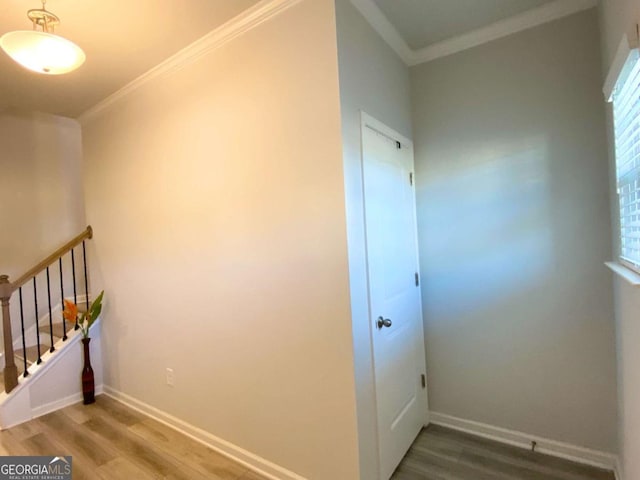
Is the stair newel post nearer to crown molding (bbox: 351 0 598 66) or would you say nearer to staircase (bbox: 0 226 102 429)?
staircase (bbox: 0 226 102 429)

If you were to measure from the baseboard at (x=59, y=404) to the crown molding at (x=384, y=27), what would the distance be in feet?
13.2

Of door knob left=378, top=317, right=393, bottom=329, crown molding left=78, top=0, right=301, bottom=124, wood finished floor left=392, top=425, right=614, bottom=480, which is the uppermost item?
crown molding left=78, top=0, right=301, bottom=124

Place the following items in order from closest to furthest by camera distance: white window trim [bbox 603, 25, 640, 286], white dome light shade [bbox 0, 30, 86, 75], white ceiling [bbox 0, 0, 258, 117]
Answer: white window trim [bbox 603, 25, 640, 286]
white dome light shade [bbox 0, 30, 86, 75]
white ceiling [bbox 0, 0, 258, 117]

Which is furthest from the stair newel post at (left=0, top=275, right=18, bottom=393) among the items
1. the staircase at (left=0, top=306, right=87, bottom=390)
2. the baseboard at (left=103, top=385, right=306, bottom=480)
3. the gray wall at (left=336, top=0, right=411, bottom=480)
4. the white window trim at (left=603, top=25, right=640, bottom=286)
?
the white window trim at (left=603, top=25, right=640, bottom=286)

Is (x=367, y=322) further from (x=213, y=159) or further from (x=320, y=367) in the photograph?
(x=213, y=159)

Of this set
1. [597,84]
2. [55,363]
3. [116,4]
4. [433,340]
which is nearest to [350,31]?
[116,4]

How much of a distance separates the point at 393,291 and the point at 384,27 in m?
1.71

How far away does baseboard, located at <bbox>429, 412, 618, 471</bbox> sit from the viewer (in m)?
2.01

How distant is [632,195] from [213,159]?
7.39 ft

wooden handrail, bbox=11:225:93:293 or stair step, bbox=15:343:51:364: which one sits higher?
wooden handrail, bbox=11:225:93:293

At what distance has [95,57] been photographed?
2.38 m

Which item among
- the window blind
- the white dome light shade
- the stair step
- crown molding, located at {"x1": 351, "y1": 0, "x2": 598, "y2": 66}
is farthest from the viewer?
the stair step

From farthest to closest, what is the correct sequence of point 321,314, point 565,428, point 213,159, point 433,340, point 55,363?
point 55,363 → point 433,340 → point 213,159 → point 565,428 → point 321,314

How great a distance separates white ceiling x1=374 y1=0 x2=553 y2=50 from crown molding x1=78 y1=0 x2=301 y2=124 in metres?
0.64
